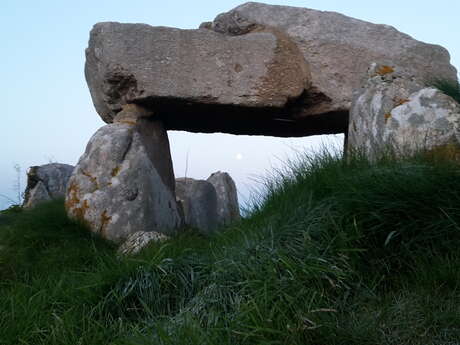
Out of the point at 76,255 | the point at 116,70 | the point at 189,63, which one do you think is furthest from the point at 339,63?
the point at 76,255

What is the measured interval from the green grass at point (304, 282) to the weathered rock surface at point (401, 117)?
0.50 m

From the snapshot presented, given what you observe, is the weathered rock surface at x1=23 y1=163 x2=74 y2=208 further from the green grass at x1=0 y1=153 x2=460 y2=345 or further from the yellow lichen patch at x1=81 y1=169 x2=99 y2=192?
the green grass at x1=0 y1=153 x2=460 y2=345

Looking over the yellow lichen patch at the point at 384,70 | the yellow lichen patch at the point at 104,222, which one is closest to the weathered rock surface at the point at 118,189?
the yellow lichen patch at the point at 104,222

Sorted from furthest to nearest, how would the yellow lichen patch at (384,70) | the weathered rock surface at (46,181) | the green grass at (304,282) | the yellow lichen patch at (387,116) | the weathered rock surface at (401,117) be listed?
the weathered rock surface at (46,181)
the yellow lichen patch at (384,70)
the yellow lichen patch at (387,116)
the weathered rock surface at (401,117)
the green grass at (304,282)

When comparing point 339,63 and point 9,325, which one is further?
point 339,63

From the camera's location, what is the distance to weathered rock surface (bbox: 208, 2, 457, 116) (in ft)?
25.6

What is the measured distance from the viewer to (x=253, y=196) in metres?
5.45

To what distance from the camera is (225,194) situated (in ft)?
39.5

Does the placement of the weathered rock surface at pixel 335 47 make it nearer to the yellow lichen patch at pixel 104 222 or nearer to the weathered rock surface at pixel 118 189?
the weathered rock surface at pixel 118 189

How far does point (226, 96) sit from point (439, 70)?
2897 mm

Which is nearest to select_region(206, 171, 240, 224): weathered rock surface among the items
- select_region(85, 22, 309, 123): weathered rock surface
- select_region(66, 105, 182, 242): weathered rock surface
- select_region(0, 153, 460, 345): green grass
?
select_region(85, 22, 309, 123): weathered rock surface

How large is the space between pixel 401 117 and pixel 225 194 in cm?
714

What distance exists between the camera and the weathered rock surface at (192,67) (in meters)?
7.32

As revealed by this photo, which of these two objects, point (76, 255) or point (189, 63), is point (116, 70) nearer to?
point (189, 63)
